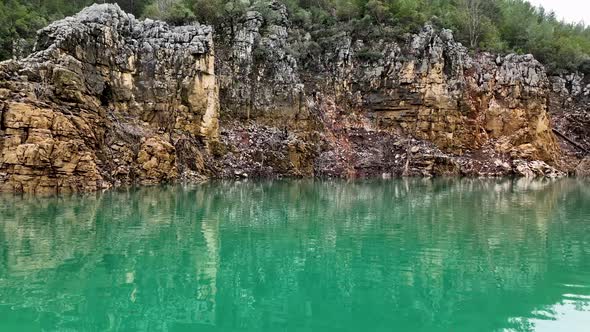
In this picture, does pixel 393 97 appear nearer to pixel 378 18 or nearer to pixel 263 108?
pixel 378 18

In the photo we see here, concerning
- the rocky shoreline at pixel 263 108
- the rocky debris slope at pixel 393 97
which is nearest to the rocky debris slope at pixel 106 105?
the rocky shoreline at pixel 263 108

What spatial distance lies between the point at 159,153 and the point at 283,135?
48.3ft

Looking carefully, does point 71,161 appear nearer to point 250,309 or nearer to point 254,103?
point 254,103

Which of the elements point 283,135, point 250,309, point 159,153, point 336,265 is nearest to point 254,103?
point 283,135

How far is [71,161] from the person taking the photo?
33969mm

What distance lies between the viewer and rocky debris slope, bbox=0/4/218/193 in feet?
108

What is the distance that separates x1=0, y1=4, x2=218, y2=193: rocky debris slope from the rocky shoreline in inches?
4.0

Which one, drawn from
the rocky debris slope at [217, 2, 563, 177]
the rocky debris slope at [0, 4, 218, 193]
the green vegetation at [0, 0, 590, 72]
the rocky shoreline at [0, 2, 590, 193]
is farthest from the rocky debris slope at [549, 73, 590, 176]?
the rocky debris slope at [0, 4, 218, 193]

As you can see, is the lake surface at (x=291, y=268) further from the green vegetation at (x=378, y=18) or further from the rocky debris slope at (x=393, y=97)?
the green vegetation at (x=378, y=18)

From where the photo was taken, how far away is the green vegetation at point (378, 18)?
55.4m

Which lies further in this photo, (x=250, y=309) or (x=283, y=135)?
(x=283, y=135)

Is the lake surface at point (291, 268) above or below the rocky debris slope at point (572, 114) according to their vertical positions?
below

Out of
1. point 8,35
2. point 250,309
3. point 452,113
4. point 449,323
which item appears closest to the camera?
point 449,323

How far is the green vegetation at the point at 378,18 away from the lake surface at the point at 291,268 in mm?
35155
